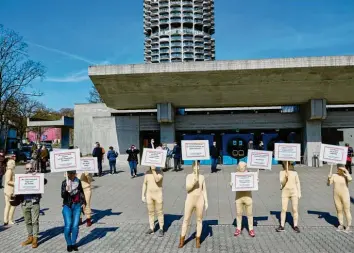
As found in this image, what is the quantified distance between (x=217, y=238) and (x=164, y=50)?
4871 inches

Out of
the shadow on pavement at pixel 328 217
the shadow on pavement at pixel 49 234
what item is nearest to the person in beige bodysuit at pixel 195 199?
the shadow on pavement at pixel 49 234

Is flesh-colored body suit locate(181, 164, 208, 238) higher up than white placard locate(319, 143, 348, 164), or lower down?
lower down

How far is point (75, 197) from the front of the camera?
6.61 metres

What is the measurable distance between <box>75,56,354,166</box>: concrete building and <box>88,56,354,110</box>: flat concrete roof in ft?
0.18

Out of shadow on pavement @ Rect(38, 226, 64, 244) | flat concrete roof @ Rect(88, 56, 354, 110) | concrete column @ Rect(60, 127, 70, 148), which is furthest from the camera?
concrete column @ Rect(60, 127, 70, 148)

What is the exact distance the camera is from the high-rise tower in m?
126

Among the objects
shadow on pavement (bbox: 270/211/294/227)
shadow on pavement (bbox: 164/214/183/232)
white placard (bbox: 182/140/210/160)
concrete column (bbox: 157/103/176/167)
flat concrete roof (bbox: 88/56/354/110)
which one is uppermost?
flat concrete roof (bbox: 88/56/354/110)

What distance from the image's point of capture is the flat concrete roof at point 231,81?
61.6 ft

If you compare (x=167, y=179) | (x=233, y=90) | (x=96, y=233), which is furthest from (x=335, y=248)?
(x=233, y=90)

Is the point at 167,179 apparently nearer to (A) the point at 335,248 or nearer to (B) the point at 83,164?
(B) the point at 83,164

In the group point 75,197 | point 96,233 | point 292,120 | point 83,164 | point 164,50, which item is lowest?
point 96,233

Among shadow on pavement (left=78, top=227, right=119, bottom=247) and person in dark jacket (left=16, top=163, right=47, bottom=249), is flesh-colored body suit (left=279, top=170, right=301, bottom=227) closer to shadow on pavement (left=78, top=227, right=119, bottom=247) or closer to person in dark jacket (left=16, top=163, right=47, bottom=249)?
shadow on pavement (left=78, top=227, right=119, bottom=247)

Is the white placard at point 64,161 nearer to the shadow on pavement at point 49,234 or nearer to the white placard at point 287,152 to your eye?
the shadow on pavement at point 49,234

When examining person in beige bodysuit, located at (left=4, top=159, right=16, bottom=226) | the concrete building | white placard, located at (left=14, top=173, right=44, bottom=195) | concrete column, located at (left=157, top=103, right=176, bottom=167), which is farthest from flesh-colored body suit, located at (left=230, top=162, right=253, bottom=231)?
concrete column, located at (left=157, top=103, right=176, bottom=167)
